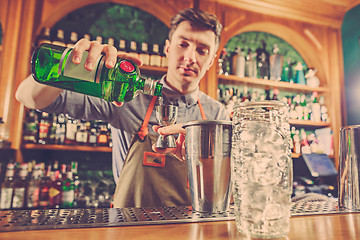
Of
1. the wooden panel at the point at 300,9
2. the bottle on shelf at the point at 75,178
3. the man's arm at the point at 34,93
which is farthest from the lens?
the wooden panel at the point at 300,9

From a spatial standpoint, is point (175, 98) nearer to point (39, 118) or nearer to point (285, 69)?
point (39, 118)

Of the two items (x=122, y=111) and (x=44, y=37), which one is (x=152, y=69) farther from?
(x=122, y=111)

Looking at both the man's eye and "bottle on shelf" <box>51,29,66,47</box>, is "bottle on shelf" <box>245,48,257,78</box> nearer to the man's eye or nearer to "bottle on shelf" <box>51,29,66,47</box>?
the man's eye

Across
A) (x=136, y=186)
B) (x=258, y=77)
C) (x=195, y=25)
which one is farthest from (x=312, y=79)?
(x=136, y=186)

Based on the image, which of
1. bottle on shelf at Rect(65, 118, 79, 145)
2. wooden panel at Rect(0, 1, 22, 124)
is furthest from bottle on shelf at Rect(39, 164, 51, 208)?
wooden panel at Rect(0, 1, 22, 124)

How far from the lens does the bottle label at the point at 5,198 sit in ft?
6.56

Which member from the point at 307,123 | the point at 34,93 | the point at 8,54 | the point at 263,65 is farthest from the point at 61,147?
the point at 307,123

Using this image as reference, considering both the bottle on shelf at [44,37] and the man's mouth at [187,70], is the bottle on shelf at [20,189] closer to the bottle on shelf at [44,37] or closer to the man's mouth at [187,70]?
→ the bottle on shelf at [44,37]

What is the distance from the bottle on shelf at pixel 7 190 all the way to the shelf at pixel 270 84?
1946 millimetres

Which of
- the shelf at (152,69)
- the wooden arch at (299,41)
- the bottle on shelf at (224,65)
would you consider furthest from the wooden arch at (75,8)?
the wooden arch at (299,41)

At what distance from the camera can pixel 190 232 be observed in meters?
0.47

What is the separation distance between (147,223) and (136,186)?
67 centimetres

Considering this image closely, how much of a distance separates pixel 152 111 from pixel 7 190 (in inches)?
53.7

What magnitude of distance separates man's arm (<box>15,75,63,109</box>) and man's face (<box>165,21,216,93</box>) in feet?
2.18
